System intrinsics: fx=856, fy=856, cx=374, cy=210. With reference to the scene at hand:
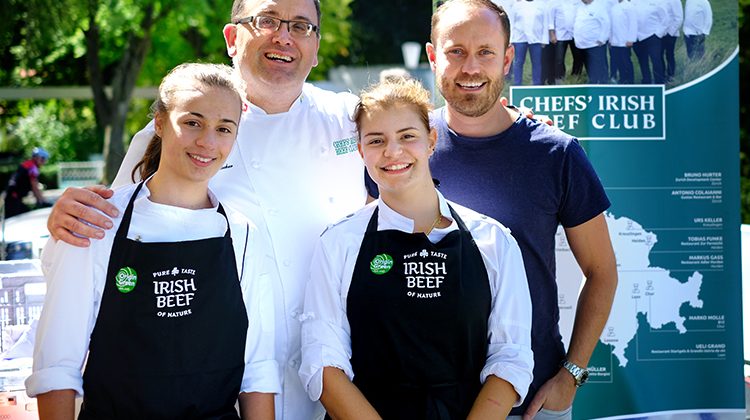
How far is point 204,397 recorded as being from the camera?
2.13 meters

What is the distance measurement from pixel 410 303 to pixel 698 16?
1.71 metres

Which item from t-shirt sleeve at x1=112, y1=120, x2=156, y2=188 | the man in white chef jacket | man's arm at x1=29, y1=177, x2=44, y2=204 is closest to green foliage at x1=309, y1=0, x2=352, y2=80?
man's arm at x1=29, y1=177, x2=44, y2=204

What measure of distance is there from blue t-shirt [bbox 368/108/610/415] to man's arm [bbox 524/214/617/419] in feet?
0.14

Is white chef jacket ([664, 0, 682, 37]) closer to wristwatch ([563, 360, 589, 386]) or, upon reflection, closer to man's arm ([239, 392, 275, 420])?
wristwatch ([563, 360, 589, 386])

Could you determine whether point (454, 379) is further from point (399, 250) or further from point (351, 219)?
point (351, 219)

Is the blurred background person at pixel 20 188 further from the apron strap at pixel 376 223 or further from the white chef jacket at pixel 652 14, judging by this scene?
the apron strap at pixel 376 223

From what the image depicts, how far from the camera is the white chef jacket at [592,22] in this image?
313 centimetres

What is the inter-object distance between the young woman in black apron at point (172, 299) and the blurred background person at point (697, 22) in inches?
69.7

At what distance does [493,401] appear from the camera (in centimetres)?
219

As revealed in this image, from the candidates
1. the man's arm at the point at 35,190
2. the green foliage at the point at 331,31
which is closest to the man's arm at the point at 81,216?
the man's arm at the point at 35,190

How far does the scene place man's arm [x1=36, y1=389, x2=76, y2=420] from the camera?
6.81 ft

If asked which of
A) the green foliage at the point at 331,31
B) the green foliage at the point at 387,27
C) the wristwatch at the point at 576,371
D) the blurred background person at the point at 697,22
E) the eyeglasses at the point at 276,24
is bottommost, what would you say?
the wristwatch at the point at 576,371

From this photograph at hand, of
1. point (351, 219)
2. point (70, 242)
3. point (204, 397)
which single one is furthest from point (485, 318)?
point (70, 242)

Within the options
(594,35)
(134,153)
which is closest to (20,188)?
(134,153)
